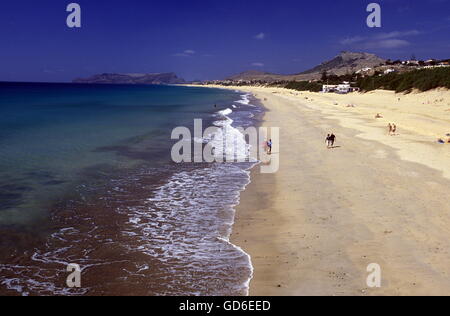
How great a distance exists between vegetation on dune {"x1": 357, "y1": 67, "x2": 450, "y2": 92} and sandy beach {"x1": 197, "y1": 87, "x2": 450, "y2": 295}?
37374 millimetres

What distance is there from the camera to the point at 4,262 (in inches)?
360

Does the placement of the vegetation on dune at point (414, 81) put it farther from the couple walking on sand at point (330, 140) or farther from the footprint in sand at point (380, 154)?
the footprint in sand at point (380, 154)

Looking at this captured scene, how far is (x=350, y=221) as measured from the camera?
11.3 m

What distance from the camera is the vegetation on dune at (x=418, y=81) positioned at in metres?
53.7

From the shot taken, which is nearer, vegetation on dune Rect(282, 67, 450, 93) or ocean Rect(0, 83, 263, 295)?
ocean Rect(0, 83, 263, 295)

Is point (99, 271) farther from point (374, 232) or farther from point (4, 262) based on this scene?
point (374, 232)

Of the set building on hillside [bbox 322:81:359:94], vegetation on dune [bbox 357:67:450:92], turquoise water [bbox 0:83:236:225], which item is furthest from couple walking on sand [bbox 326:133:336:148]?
building on hillside [bbox 322:81:359:94]

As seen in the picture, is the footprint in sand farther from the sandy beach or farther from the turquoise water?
the turquoise water

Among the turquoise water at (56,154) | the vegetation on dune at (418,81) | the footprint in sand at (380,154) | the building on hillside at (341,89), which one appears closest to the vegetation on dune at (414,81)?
the vegetation on dune at (418,81)

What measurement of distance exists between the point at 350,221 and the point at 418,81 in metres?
56.8

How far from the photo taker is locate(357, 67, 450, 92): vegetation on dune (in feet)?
176

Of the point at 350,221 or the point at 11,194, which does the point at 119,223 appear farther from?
the point at 350,221
